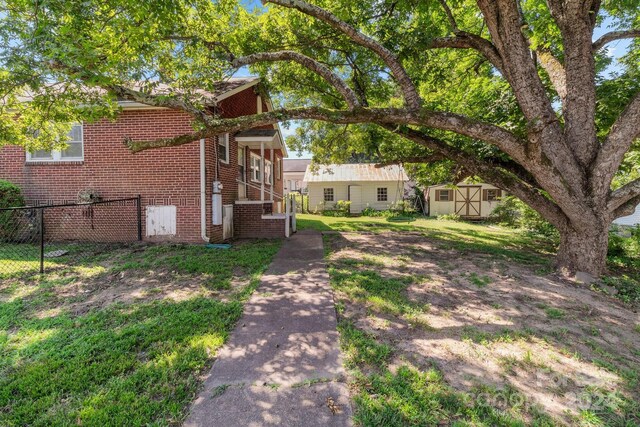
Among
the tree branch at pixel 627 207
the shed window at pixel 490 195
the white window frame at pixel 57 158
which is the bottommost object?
the tree branch at pixel 627 207

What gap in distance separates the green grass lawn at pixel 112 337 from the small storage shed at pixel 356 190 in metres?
18.1

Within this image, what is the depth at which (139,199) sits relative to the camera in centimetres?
816

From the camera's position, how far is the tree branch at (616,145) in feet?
17.2

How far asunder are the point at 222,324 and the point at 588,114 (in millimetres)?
7600

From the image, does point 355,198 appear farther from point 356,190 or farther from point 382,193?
point 382,193

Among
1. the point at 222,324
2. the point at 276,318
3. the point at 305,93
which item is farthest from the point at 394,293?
the point at 305,93

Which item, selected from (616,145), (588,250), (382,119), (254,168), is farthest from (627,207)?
(254,168)

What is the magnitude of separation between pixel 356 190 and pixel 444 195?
6.76 m

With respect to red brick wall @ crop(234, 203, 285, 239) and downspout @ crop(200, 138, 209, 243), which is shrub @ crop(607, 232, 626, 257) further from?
downspout @ crop(200, 138, 209, 243)

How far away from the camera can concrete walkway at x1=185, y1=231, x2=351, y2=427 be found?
2.20 m

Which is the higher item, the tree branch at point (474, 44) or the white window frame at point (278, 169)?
the tree branch at point (474, 44)

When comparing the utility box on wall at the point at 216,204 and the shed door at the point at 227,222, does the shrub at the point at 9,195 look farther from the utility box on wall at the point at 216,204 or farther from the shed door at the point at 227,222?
the shed door at the point at 227,222

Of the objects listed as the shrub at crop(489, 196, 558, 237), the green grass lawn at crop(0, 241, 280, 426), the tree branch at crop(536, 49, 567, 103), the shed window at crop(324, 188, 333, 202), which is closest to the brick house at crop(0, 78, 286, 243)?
the green grass lawn at crop(0, 241, 280, 426)

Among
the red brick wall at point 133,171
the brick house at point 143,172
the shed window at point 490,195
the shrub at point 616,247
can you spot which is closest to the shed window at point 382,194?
the shed window at point 490,195
